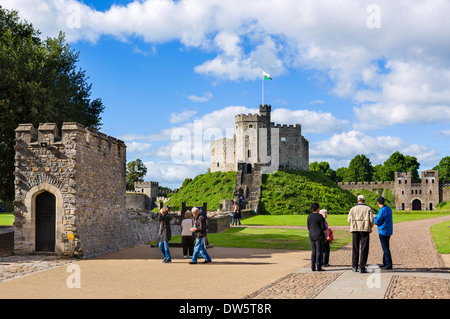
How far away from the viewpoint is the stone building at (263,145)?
239 feet

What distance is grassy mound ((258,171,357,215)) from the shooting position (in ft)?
189

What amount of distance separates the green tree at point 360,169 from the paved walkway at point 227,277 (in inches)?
3731

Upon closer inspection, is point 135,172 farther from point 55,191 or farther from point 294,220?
point 55,191

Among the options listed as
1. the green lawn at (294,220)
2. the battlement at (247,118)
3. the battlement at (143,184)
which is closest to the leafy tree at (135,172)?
the battlement at (143,184)

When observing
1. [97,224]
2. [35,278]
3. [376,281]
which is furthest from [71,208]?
[376,281]

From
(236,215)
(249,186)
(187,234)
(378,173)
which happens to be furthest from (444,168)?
(187,234)

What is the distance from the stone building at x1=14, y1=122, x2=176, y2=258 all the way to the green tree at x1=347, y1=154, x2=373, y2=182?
322 feet

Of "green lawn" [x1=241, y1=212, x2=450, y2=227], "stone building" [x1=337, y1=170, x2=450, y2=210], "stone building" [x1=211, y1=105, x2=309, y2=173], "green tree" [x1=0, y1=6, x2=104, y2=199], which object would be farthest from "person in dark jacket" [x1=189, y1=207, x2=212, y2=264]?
"stone building" [x1=337, y1=170, x2=450, y2=210]

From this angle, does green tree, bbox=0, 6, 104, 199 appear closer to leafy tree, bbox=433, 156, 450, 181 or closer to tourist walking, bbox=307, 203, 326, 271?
tourist walking, bbox=307, 203, 326, 271

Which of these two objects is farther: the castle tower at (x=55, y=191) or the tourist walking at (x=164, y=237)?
the castle tower at (x=55, y=191)

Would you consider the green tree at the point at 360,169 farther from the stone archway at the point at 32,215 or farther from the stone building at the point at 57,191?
the stone archway at the point at 32,215

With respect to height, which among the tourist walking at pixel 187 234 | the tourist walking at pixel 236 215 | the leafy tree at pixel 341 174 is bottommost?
the tourist walking at pixel 236 215

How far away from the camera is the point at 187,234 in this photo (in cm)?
1562
